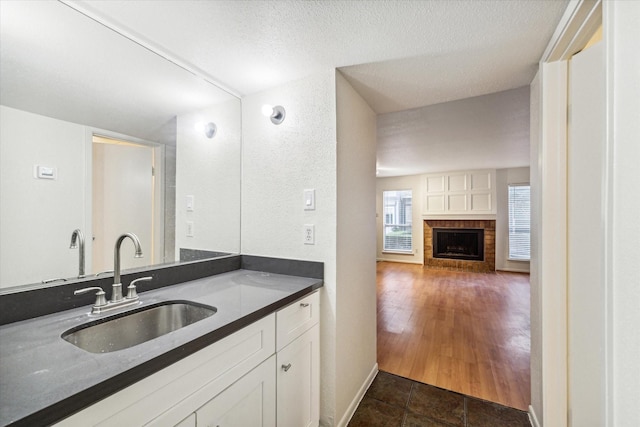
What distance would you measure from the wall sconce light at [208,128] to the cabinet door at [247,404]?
61.4 inches

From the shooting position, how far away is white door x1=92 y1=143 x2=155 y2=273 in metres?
1.26

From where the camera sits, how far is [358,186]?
75.3 inches

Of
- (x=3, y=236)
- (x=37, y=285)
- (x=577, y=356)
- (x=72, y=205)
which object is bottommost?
(x=577, y=356)

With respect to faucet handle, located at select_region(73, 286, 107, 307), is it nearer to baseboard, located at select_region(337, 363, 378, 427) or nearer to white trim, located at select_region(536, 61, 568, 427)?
baseboard, located at select_region(337, 363, 378, 427)

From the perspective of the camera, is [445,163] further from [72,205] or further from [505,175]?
[72,205]

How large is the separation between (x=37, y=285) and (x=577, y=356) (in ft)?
8.08

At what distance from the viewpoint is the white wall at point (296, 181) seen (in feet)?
5.22

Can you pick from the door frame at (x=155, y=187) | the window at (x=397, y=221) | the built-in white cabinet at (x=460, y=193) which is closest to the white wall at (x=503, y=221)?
the built-in white cabinet at (x=460, y=193)

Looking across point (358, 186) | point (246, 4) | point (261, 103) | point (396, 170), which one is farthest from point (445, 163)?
point (246, 4)

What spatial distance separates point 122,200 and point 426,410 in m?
2.30

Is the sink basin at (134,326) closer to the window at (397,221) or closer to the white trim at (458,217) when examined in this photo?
the white trim at (458,217)

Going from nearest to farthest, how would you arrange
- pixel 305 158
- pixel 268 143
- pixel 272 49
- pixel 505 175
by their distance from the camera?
pixel 272 49, pixel 305 158, pixel 268 143, pixel 505 175

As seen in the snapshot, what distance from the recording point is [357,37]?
1.31 meters

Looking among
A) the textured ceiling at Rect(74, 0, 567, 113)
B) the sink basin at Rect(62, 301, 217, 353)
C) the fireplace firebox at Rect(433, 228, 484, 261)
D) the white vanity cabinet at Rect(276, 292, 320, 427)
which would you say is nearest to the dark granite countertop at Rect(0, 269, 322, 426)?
the sink basin at Rect(62, 301, 217, 353)
